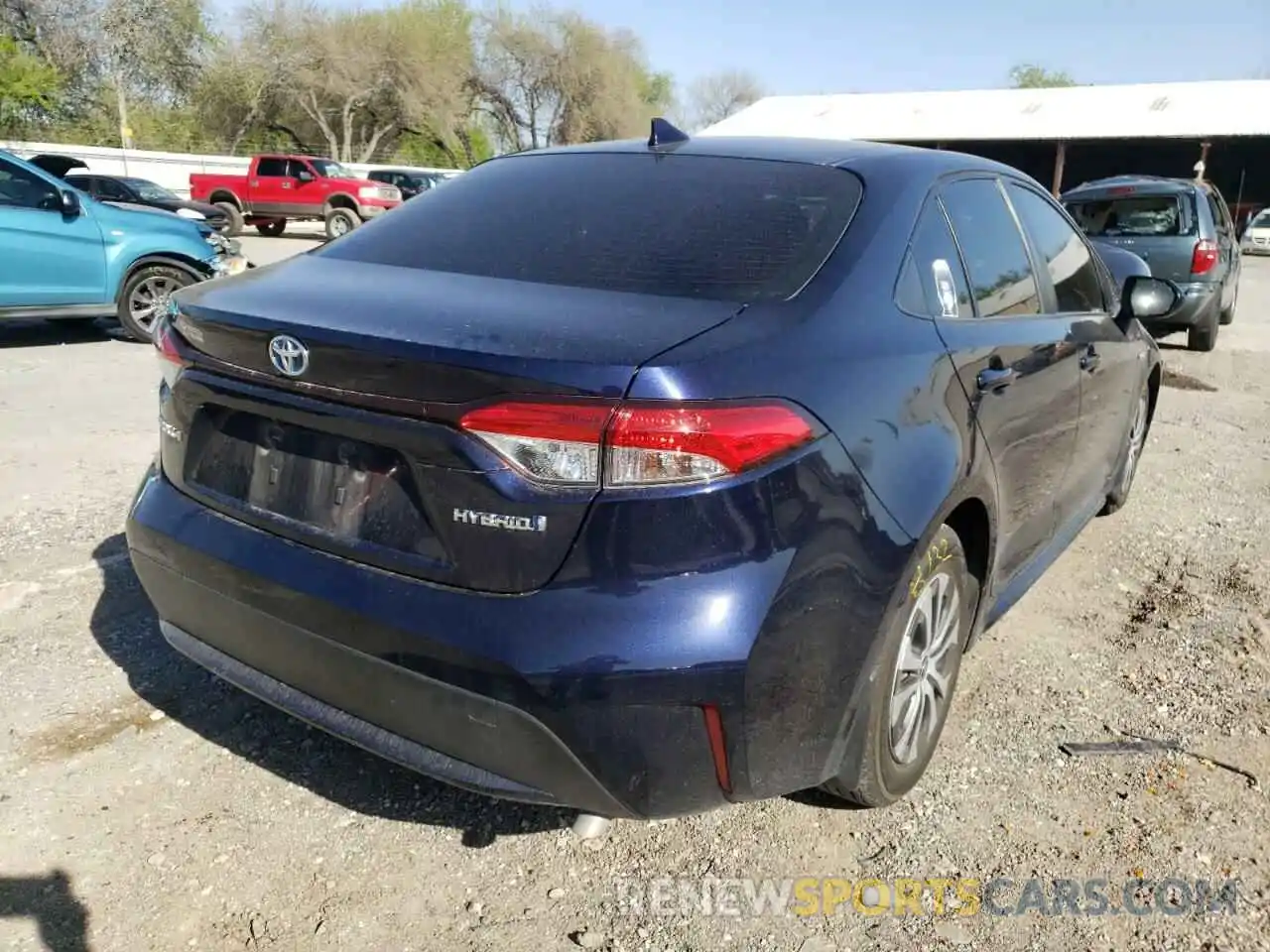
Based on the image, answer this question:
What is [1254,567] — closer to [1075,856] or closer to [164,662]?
[1075,856]

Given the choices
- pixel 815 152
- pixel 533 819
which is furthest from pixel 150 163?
pixel 533 819

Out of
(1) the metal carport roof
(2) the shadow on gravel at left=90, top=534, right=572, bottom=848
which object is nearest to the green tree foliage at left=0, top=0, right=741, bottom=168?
(1) the metal carport roof

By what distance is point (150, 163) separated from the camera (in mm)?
32531

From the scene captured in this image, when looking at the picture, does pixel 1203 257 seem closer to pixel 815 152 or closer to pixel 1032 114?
pixel 815 152

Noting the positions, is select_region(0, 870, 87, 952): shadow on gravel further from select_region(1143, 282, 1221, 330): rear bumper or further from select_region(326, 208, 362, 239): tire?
select_region(326, 208, 362, 239): tire

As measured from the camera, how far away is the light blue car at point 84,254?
8.37m

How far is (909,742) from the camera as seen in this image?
107 inches

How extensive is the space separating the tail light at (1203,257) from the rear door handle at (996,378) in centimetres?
855

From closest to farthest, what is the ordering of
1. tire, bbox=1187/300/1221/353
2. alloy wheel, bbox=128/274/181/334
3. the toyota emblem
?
the toyota emblem → alloy wheel, bbox=128/274/181/334 → tire, bbox=1187/300/1221/353

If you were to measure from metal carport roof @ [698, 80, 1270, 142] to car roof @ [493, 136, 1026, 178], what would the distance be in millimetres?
35612

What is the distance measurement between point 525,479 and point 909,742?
1.39 metres

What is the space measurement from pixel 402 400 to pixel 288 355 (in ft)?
1.10

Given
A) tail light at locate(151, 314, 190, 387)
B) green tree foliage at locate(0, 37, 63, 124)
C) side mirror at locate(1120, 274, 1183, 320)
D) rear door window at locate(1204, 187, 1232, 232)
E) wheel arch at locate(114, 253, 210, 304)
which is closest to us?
tail light at locate(151, 314, 190, 387)

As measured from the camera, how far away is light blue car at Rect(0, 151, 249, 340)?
8.37 meters
